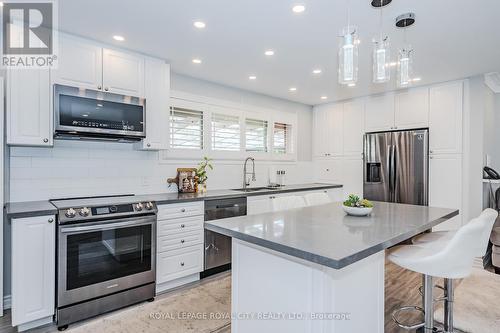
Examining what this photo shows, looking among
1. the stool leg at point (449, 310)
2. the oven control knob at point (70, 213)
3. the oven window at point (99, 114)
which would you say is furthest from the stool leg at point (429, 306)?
the oven window at point (99, 114)

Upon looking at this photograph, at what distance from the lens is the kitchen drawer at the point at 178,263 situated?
9.55ft

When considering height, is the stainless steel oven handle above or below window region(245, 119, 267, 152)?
below

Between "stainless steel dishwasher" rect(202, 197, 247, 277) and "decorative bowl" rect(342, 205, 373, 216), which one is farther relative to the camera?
"stainless steel dishwasher" rect(202, 197, 247, 277)

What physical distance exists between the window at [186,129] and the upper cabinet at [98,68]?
710 millimetres

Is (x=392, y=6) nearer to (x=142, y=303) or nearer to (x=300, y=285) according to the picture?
(x=300, y=285)

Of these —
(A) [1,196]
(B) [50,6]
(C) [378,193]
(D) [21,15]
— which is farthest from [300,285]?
(C) [378,193]

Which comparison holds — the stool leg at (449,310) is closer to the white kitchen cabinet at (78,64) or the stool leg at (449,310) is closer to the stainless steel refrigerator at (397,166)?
the stainless steel refrigerator at (397,166)

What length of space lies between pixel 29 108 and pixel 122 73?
0.90 m

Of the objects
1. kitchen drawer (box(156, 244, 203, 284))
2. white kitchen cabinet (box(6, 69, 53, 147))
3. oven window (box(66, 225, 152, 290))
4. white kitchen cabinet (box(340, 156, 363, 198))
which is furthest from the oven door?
white kitchen cabinet (box(340, 156, 363, 198))

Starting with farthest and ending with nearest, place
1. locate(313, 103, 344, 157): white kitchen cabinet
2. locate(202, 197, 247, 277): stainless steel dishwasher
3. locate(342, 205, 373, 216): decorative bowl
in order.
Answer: locate(313, 103, 344, 157): white kitchen cabinet < locate(202, 197, 247, 277): stainless steel dishwasher < locate(342, 205, 373, 216): decorative bowl

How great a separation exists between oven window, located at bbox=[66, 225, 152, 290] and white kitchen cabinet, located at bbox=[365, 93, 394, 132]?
3.90 meters

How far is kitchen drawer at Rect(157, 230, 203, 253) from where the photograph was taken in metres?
2.93

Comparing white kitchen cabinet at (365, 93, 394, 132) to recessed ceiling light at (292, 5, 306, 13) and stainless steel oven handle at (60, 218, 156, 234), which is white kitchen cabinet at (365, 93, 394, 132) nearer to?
recessed ceiling light at (292, 5, 306, 13)

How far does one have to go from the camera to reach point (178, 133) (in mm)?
3754
